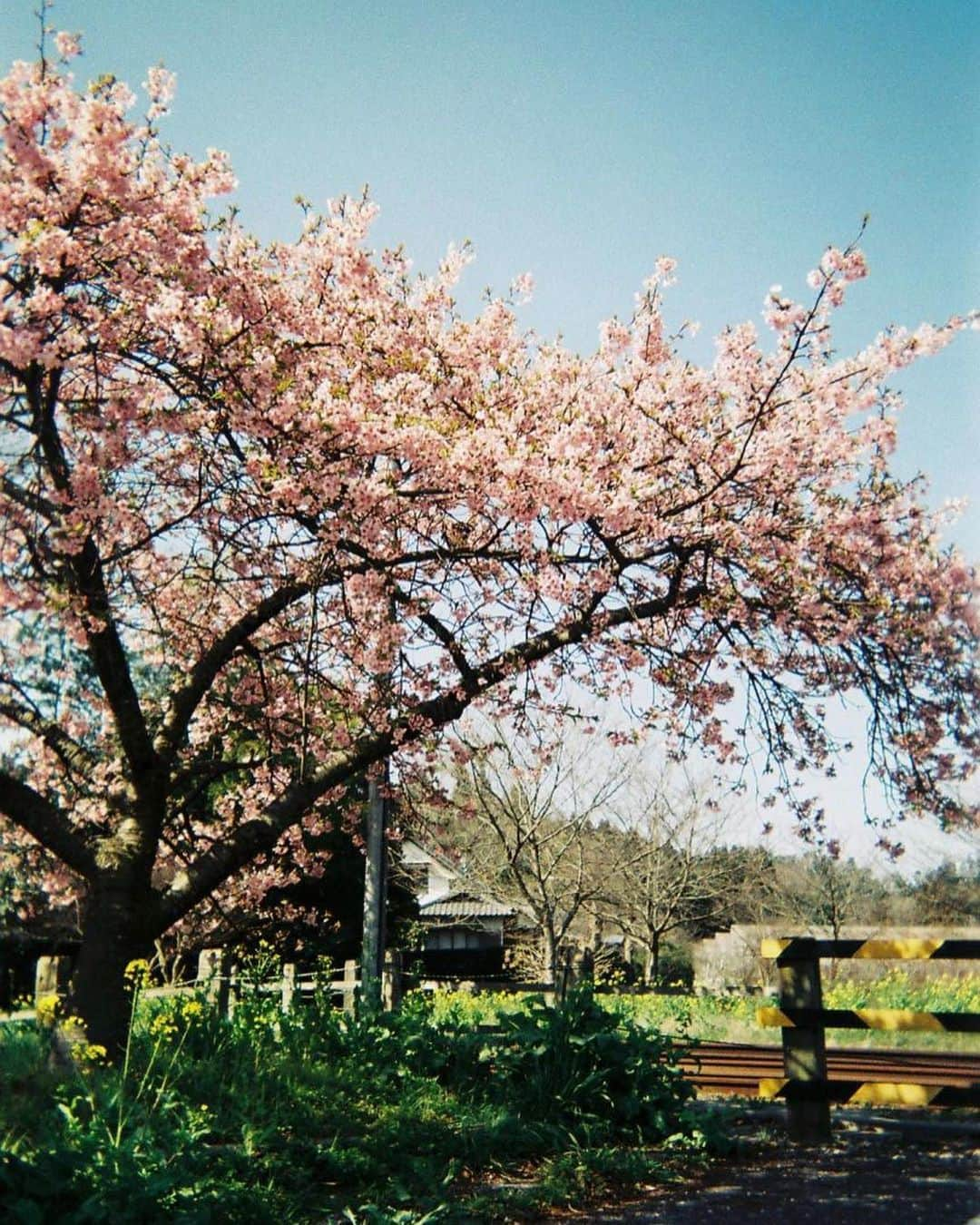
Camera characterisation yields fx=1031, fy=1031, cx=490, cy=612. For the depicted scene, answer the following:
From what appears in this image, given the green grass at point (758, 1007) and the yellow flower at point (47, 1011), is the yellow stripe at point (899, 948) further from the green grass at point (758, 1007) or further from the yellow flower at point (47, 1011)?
the yellow flower at point (47, 1011)

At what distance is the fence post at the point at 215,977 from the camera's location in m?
10.4

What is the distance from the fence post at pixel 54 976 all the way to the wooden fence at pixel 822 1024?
7.04 m

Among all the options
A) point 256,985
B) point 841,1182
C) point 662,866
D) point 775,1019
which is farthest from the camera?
point 662,866

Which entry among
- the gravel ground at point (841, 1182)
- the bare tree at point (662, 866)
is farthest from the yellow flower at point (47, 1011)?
the bare tree at point (662, 866)

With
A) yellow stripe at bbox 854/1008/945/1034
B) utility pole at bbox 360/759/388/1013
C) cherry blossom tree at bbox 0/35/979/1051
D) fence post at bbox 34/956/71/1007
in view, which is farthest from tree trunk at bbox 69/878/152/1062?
yellow stripe at bbox 854/1008/945/1034

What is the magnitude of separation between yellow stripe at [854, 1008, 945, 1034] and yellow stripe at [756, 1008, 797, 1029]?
1.54 feet

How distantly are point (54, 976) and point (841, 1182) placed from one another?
7.93 m

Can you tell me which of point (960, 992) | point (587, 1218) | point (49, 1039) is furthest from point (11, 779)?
point (960, 992)

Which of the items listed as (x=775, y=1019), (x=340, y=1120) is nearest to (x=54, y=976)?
(x=340, y=1120)

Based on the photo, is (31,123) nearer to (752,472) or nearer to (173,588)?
(173,588)

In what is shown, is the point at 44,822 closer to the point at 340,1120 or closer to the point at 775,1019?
the point at 340,1120

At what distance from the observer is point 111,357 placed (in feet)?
24.3

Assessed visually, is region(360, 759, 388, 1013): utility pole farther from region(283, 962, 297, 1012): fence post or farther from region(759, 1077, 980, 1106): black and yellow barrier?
region(759, 1077, 980, 1106): black and yellow barrier

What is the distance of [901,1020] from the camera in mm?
6883
